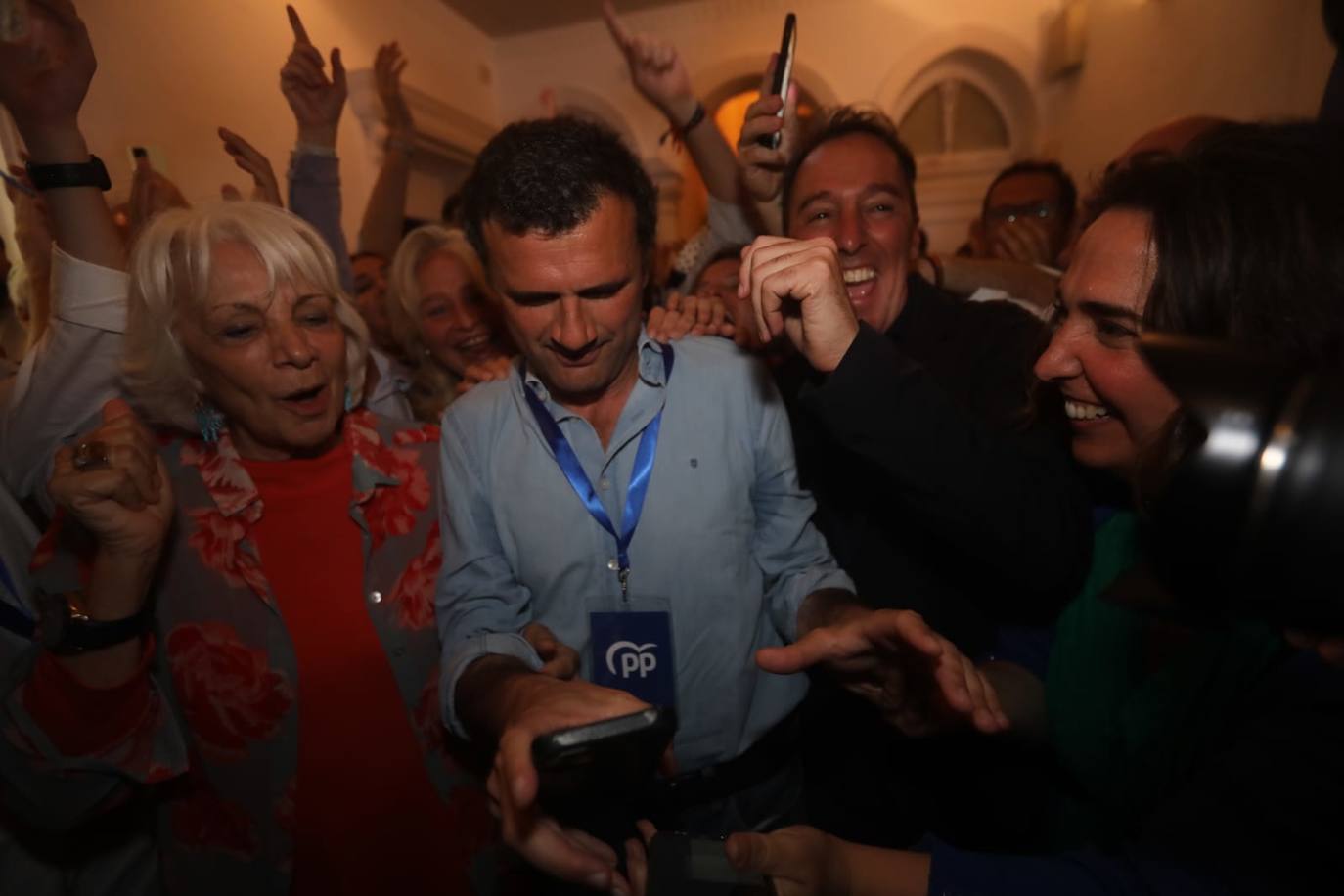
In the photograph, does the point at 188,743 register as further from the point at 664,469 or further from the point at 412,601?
the point at 664,469

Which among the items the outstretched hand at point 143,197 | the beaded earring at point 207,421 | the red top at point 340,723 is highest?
the outstretched hand at point 143,197

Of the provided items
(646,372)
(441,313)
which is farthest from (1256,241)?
(441,313)

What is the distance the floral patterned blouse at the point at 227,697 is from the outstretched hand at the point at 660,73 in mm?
1732

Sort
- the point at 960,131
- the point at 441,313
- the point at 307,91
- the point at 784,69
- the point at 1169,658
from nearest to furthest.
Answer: the point at 1169,658 < the point at 784,69 < the point at 307,91 < the point at 441,313 < the point at 960,131

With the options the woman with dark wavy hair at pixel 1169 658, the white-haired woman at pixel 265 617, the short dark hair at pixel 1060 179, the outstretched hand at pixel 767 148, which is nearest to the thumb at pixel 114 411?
the white-haired woman at pixel 265 617

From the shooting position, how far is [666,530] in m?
1.51

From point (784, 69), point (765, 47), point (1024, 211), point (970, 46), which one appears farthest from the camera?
point (765, 47)

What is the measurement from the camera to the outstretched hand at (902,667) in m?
1.05

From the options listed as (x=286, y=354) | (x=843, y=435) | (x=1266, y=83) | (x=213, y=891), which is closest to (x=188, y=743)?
(x=213, y=891)

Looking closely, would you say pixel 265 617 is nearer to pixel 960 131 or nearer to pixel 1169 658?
pixel 1169 658

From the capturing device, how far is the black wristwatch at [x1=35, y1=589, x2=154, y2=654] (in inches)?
52.5

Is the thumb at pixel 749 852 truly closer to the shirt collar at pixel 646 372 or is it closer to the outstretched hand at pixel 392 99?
the shirt collar at pixel 646 372

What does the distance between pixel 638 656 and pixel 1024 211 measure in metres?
3.60

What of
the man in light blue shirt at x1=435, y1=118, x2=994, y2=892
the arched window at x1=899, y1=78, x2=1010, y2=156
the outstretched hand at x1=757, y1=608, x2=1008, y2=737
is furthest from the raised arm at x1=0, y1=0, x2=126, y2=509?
the arched window at x1=899, y1=78, x2=1010, y2=156
